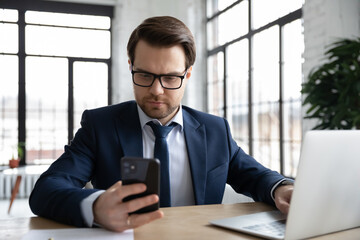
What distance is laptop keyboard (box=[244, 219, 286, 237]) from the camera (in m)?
0.95

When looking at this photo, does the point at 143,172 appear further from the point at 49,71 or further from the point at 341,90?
the point at 49,71

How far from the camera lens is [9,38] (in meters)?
6.49

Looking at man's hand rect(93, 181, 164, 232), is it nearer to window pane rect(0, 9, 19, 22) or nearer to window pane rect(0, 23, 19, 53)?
window pane rect(0, 23, 19, 53)

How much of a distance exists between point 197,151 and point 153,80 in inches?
14.9

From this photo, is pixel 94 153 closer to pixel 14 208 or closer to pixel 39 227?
pixel 39 227

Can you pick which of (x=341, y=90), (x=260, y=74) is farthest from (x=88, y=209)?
(x=260, y=74)

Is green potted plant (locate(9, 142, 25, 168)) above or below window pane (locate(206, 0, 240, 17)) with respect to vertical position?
below

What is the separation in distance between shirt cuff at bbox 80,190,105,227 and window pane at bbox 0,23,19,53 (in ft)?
20.5

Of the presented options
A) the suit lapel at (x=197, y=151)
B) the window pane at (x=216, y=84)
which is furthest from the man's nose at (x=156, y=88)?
the window pane at (x=216, y=84)

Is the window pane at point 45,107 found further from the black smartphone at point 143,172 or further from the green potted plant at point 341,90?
the black smartphone at point 143,172

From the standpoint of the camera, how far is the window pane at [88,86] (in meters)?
6.82

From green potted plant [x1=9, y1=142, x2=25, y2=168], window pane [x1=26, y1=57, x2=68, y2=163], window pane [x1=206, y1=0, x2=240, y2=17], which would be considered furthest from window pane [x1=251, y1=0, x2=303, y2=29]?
green potted plant [x1=9, y1=142, x2=25, y2=168]

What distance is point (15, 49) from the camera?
255 inches

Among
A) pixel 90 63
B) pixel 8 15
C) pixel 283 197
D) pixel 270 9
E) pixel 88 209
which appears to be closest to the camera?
pixel 88 209
